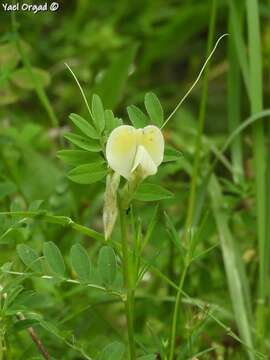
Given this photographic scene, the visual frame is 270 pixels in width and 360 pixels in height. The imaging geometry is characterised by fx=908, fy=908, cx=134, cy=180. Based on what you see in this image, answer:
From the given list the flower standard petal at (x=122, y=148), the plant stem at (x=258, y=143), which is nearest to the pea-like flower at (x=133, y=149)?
the flower standard petal at (x=122, y=148)

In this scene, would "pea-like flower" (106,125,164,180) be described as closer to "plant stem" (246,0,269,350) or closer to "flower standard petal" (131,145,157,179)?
"flower standard petal" (131,145,157,179)

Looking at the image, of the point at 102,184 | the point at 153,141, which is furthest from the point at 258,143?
the point at 153,141

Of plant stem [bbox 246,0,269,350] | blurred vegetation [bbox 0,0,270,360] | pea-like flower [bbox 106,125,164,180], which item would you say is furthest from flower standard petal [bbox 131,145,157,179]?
plant stem [bbox 246,0,269,350]

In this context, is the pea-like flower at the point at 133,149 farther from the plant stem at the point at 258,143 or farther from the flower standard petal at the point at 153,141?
the plant stem at the point at 258,143

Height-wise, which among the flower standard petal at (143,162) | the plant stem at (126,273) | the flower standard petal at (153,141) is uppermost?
the flower standard petal at (153,141)

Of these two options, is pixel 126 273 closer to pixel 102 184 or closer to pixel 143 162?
pixel 143 162

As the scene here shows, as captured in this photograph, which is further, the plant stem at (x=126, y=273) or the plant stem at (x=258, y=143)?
the plant stem at (x=258, y=143)

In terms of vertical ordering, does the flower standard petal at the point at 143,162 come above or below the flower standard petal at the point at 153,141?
below
